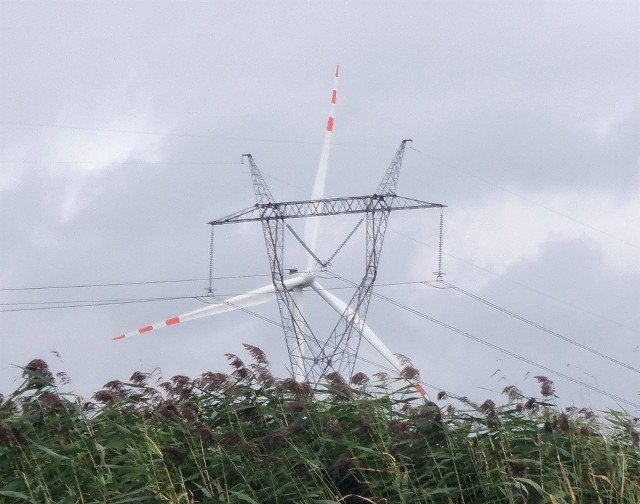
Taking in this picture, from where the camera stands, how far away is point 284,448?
10109 millimetres

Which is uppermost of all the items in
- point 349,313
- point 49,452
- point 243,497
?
point 49,452

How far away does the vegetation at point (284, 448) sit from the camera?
9820 mm

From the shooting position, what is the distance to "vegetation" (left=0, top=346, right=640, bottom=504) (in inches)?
387

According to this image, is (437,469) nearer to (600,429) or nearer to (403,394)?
(403,394)

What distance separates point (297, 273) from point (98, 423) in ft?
123

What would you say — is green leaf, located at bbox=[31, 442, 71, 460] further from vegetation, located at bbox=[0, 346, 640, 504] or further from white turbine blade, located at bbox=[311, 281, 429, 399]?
white turbine blade, located at bbox=[311, 281, 429, 399]

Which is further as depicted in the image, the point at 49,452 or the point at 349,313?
the point at 349,313

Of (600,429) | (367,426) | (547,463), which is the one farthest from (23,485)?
(600,429)

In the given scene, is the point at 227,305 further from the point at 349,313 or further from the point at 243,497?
the point at 243,497

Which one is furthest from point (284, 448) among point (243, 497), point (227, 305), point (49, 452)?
point (227, 305)

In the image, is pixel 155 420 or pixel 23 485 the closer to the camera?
pixel 23 485

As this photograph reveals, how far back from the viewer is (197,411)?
10.8 meters

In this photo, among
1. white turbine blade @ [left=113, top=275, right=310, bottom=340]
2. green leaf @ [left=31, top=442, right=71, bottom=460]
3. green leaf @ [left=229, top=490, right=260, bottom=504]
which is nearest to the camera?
green leaf @ [left=229, top=490, right=260, bottom=504]

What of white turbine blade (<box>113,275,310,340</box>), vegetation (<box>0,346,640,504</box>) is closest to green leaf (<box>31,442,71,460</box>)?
vegetation (<box>0,346,640,504</box>)
